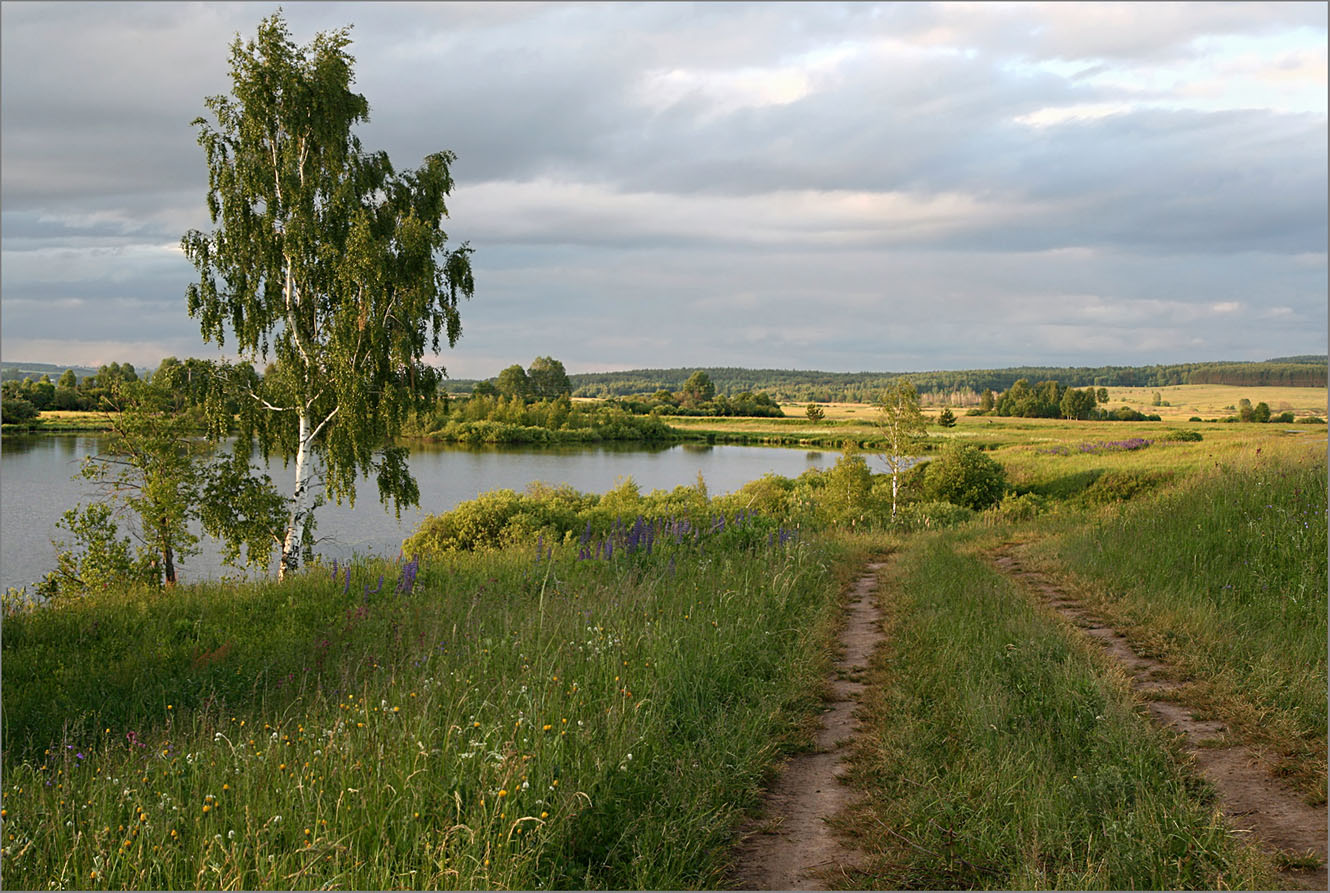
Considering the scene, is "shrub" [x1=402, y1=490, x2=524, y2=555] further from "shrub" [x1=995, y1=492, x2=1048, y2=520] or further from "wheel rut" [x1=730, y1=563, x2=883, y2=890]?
"wheel rut" [x1=730, y1=563, x2=883, y2=890]

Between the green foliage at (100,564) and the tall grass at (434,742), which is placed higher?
the tall grass at (434,742)

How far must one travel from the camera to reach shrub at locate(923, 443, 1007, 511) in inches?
1096

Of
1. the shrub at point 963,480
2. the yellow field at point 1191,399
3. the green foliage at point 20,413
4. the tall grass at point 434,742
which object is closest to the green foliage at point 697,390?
the yellow field at point 1191,399

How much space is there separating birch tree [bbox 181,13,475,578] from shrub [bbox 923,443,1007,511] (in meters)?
17.4

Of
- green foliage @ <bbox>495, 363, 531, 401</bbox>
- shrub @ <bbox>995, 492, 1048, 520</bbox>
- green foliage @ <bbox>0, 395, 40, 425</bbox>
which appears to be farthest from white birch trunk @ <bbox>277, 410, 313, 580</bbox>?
green foliage @ <bbox>495, 363, 531, 401</bbox>

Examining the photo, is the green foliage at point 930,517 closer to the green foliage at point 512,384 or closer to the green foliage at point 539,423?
the green foliage at point 539,423

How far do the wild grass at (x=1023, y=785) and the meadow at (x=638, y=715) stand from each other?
0.06 feet

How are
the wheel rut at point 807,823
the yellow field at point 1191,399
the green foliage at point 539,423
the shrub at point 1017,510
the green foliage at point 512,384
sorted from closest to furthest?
1. the wheel rut at point 807,823
2. the shrub at point 1017,510
3. the yellow field at point 1191,399
4. the green foliage at point 539,423
5. the green foliage at point 512,384

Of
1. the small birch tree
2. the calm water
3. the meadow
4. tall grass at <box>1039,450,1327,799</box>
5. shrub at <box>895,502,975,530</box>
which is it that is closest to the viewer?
the meadow

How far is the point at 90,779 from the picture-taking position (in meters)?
4.09

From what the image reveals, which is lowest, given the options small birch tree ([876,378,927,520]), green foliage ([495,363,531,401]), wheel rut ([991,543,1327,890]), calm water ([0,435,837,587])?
calm water ([0,435,837,587])

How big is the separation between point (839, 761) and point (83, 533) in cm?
1542

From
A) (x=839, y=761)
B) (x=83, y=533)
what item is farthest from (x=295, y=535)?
(x=839, y=761)

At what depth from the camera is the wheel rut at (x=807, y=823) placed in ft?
11.4
